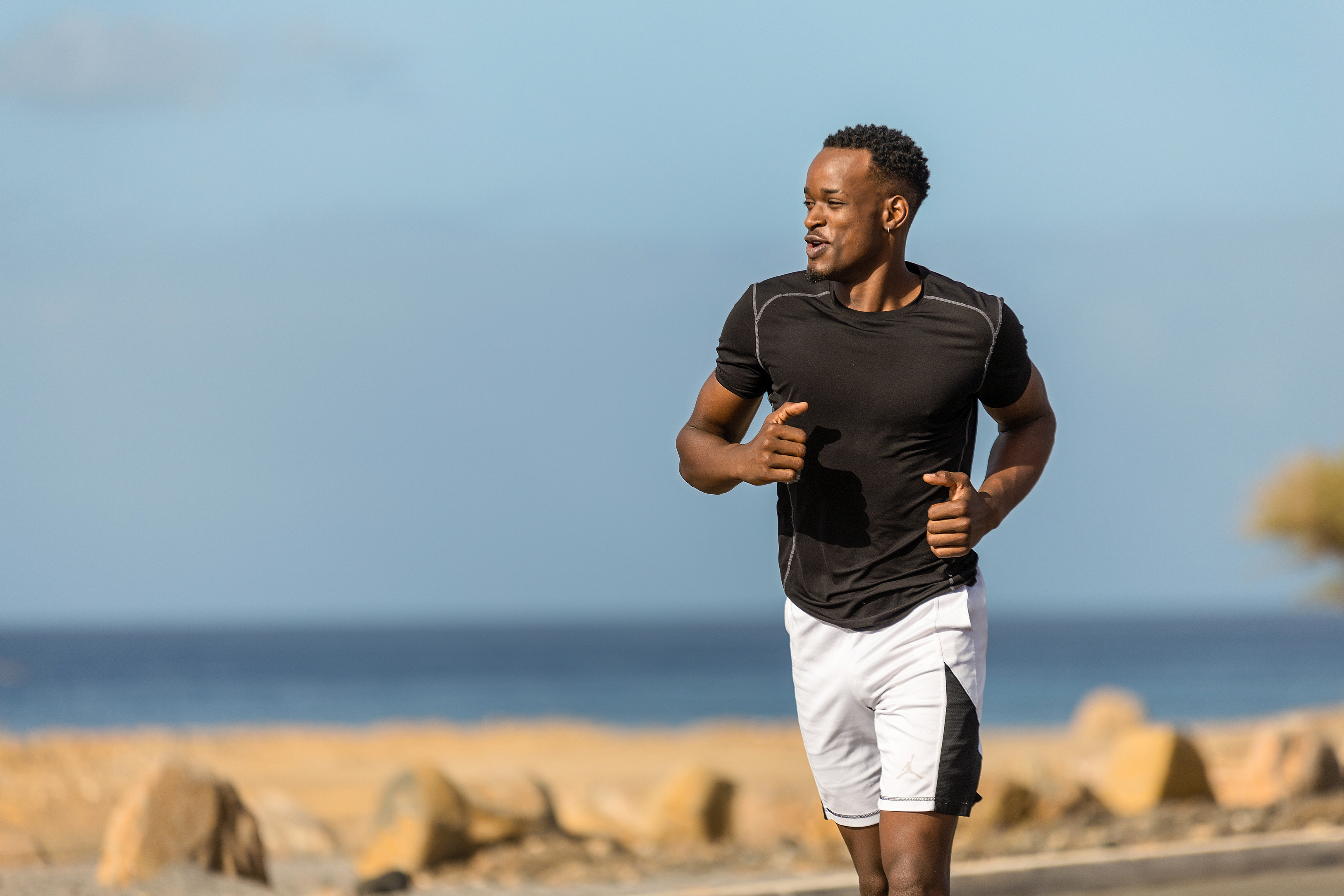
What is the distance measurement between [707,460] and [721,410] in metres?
0.25

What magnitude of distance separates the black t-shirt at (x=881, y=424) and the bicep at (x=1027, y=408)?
11 centimetres

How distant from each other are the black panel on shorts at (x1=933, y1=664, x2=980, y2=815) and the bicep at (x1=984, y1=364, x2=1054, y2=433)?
699mm

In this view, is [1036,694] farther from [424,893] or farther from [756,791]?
[424,893]

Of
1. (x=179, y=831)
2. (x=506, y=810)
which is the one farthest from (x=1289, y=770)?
(x=179, y=831)

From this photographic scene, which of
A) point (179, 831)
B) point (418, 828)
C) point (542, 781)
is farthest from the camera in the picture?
point (542, 781)

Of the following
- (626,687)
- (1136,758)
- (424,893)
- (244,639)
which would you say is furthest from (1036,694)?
(244,639)

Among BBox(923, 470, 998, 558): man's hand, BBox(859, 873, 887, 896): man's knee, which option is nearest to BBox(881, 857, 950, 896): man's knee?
BBox(859, 873, 887, 896): man's knee

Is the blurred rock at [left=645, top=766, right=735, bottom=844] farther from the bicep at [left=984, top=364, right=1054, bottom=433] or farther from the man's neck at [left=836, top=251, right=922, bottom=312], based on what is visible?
the man's neck at [left=836, top=251, right=922, bottom=312]

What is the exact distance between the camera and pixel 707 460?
11.8 ft

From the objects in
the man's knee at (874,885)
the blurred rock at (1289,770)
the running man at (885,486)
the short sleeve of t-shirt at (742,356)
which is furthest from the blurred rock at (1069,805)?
the short sleeve of t-shirt at (742,356)

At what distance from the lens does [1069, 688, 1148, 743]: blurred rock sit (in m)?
27.2

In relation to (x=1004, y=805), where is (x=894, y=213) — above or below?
above

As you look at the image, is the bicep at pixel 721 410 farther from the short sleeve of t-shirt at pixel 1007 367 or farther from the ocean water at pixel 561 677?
the ocean water at pixel 561 677

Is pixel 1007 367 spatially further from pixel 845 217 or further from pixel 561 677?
pixel 561 677
